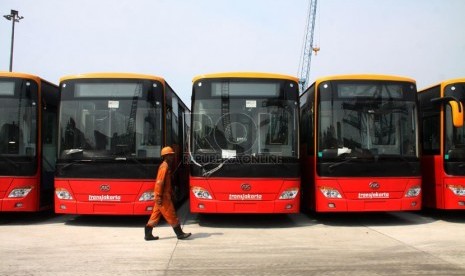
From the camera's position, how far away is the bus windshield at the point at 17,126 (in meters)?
10.5

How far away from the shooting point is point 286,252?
316 inches

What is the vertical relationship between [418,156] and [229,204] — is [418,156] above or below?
above

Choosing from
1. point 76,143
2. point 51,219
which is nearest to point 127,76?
point 76,143

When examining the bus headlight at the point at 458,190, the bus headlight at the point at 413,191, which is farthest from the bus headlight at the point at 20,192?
the bus headlight at the point at 458,190

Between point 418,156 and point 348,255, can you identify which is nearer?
point 348,255

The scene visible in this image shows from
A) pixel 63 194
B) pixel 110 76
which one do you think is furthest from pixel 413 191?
pixel 63 194

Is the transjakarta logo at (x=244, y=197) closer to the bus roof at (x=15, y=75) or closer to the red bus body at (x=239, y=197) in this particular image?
the red bus body at (x=239, y=197)

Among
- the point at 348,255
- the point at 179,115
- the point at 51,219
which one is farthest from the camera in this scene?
the point at 179,115

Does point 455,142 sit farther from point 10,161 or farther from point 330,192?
point 10,161

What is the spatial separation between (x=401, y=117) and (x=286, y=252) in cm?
454

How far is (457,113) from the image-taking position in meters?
10.2

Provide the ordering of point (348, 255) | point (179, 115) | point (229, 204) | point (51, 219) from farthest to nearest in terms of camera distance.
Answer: point (179, 115) < point (51, 219) < point (229, 204) < point (348, 255)

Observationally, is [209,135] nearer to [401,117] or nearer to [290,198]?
[290,198]

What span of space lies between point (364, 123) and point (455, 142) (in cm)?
208
